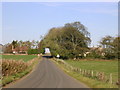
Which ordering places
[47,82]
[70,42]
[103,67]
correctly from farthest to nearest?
[70,42] < [103,67] < [47,82]

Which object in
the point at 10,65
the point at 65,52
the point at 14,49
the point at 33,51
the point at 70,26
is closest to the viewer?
the point at 10,65

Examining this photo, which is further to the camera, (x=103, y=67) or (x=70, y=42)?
(x=70, y=42)

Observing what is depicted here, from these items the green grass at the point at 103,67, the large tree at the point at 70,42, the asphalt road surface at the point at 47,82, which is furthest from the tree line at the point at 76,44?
the asphalt road surface at the point at 47,82

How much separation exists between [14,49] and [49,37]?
88.2 metres

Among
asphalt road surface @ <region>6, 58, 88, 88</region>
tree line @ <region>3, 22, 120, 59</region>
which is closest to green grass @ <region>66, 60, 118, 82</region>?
asphalt road surface @ <region>6, 58, 88, 88</region>

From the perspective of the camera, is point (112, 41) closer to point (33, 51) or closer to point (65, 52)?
point (65, 52)

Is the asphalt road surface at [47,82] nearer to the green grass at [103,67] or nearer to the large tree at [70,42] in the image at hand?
the green grass at [103,67]

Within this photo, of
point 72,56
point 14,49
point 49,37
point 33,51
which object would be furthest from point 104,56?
point 14,49

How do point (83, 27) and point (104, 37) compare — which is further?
point (104, 37)

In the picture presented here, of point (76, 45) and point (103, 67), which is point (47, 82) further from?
point (76, 45)

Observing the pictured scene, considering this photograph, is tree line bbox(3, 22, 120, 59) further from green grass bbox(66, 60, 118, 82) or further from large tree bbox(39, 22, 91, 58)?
green grass bbox(66, 60, 118, 82)

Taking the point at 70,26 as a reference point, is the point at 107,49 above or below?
below

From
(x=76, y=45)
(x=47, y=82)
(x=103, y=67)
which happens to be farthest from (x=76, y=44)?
(x=47, y=82)

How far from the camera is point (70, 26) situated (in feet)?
343
